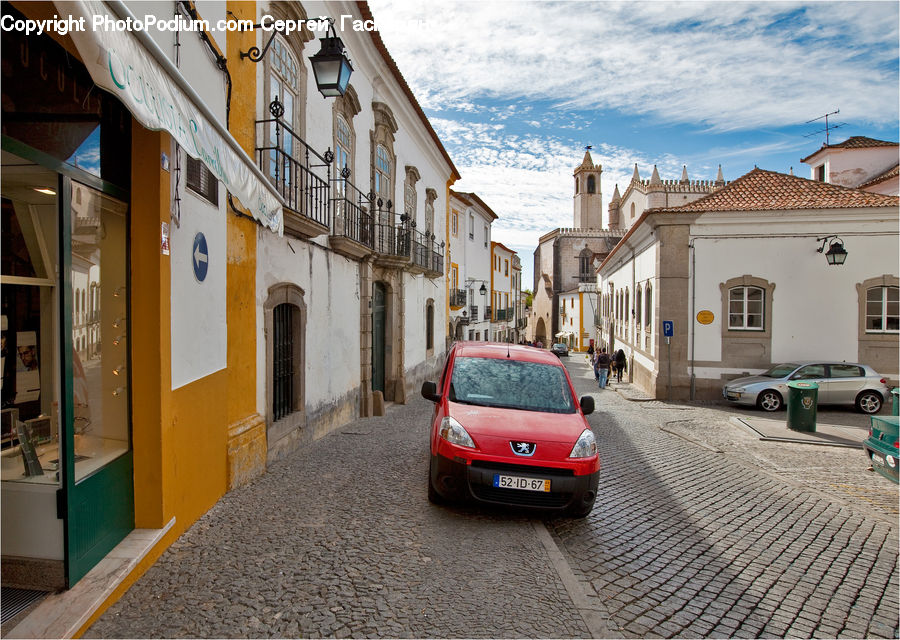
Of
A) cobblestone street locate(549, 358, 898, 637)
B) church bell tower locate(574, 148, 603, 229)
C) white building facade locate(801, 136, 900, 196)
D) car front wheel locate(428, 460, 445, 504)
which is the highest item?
church bell tower locate(574, 148, 603, 229)

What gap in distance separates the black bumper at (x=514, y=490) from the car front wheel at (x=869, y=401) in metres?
13.1

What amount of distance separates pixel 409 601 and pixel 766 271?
16.0 meters

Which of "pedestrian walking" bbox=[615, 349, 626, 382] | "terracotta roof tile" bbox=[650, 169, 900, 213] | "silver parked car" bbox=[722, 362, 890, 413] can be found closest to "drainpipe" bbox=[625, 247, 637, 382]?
"pedestrian walking" bbox=[615, 349, 626, 382]

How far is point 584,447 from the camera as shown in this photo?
544 centimetres

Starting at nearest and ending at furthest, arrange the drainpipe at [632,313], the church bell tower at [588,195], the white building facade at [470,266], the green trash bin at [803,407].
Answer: the green trash bin at [803,407], the drainpipe at [632,313], the white building facade at [470,266], the church bell tower at [588,195]

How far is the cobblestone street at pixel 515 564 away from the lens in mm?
3514

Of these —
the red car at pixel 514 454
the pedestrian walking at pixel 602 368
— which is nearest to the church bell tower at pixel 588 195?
the pedestrian walking at pixel 602 368

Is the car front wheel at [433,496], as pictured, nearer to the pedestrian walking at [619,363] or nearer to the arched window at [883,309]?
the arched window at [883,309]

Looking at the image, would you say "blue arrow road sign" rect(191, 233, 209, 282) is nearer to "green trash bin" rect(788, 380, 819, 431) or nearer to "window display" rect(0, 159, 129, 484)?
"window display" rect(0, 159, 129, 484)

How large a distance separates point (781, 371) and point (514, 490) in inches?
511

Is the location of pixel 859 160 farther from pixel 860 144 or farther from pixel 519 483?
pixel 519 483

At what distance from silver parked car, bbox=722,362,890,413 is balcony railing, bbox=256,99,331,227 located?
12.2 metres

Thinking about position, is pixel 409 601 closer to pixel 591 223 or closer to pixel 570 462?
pixel 570 462

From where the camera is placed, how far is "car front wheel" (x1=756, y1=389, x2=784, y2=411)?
14.7 metres
